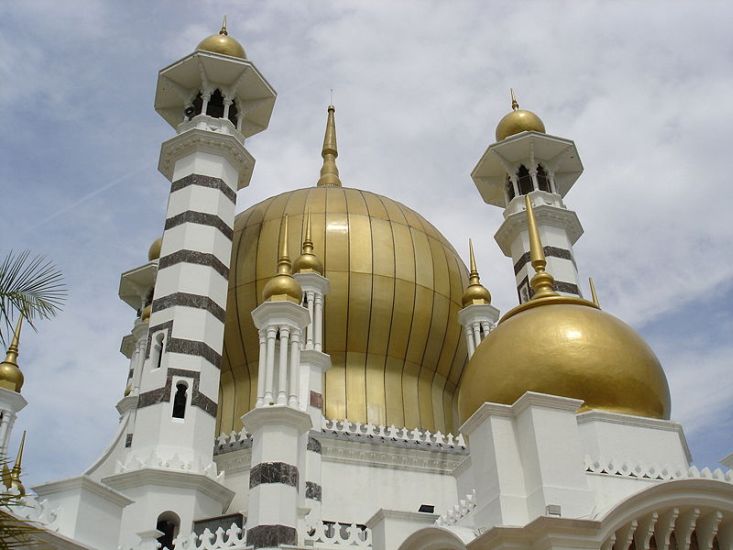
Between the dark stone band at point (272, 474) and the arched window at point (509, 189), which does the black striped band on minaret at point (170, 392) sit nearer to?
the dark stone band at point (272, 474)

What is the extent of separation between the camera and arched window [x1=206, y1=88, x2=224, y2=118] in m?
18.1

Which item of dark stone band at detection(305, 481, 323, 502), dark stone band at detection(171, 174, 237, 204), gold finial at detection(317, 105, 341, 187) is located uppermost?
gold finial at detection(317, 105, 341, 187)

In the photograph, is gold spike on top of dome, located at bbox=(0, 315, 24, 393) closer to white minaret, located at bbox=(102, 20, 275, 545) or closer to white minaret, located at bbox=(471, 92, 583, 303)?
white minaret, located at bbox=(102, 20, 275, 545)

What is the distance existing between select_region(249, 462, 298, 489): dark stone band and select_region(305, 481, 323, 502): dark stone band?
257 cm

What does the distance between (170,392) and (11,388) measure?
425cm

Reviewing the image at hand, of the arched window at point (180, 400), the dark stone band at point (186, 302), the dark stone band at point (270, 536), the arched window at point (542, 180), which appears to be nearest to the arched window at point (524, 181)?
Answer: the arched window at point (542, 180)

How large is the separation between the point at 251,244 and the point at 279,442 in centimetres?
809

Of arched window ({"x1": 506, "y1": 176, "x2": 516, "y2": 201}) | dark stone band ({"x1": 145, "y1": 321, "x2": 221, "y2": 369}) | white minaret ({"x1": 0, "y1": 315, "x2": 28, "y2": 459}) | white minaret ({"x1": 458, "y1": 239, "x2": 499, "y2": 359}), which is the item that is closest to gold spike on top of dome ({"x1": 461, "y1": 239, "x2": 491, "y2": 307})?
white minaret ({"x1": 458, "y1": 239, "x2": 499, "y2": 359})

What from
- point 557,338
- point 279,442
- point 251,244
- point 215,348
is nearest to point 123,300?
point 251,244

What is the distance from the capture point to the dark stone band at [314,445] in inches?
561

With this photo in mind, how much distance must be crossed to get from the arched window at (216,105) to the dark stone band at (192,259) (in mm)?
4068

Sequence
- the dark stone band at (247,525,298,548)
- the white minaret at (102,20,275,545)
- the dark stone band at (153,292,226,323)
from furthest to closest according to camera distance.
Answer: the dark stone band at (153,292,226,323) < the white minaret at (102,20,275,545) < the dark stone band at (247,525,298,548)

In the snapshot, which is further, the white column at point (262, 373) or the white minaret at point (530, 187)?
the white minaret at point (530, 187)

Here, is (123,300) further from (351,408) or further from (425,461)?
(425,461)
